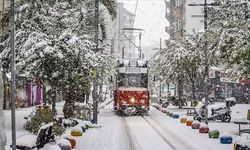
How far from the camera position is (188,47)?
47156 mm

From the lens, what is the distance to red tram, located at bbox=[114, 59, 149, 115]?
37812mm

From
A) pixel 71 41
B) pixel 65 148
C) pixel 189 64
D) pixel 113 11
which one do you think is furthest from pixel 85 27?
pixel 65 148

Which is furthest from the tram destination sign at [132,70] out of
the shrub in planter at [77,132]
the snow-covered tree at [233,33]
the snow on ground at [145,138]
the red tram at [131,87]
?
the shrub in planter at [77,132]

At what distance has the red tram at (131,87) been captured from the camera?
37812 millimetres

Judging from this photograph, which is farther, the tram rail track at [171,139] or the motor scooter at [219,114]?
the motor scooter at [219,114]

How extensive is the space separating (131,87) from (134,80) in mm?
597

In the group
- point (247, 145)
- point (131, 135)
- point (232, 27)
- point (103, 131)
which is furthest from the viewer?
point (103, 131)

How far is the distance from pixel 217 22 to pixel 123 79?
14619 mm

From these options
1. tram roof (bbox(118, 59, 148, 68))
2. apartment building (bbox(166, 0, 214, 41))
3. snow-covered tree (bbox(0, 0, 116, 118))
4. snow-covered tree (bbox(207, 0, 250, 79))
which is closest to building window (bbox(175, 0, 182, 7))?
apartment building (bbox(166, 0, 214, 41))

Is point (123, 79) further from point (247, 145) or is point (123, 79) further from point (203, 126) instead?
point (247, 145)

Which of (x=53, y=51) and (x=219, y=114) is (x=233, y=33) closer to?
(x=53, y=51)

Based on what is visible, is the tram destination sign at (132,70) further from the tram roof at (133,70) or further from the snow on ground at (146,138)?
the snow on ground at (146,138)

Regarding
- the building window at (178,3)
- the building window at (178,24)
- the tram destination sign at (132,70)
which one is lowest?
the tram destination sign at (132,70)

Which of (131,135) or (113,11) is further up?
(113,11)
